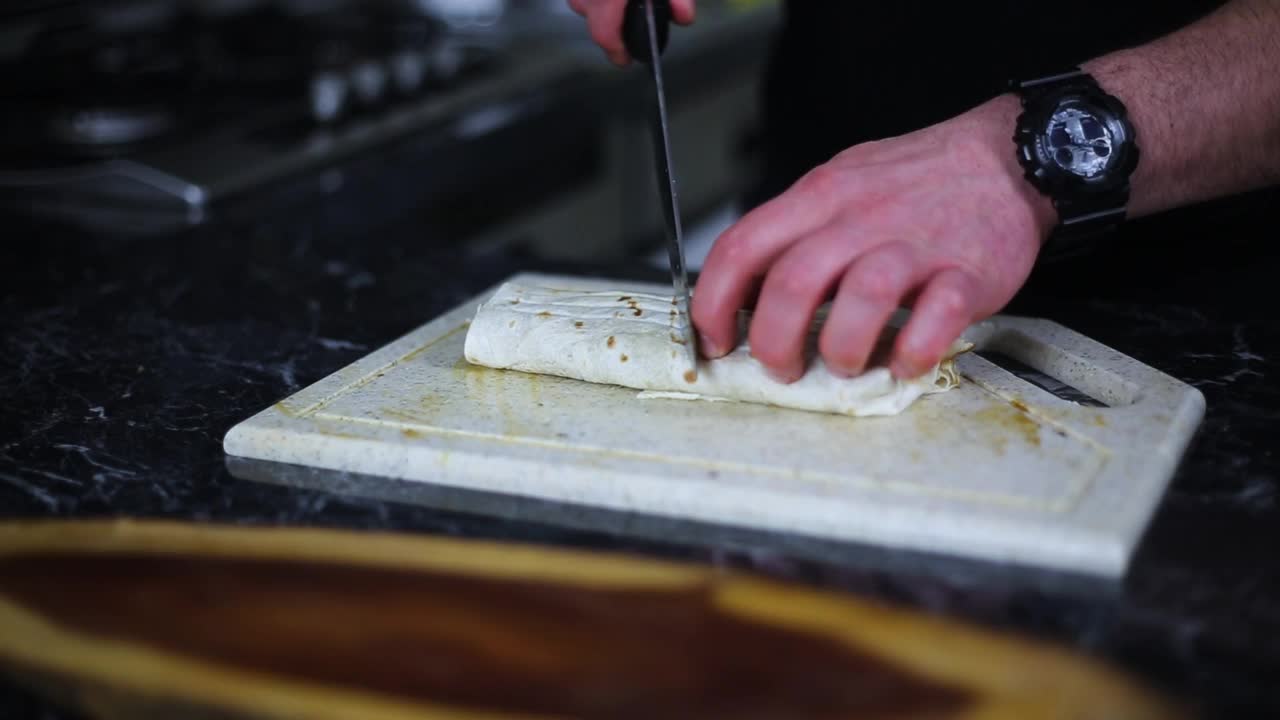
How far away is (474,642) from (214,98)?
2.03 m

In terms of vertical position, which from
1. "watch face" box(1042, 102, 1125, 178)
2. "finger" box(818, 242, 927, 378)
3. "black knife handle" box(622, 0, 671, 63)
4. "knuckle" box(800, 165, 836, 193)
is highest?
"black knife handle" box(622, 0, 671, 63)

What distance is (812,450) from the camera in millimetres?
1033

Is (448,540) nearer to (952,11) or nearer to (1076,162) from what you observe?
(1076,162)

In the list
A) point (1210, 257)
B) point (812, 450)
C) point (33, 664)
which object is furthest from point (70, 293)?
point (1210, 257)

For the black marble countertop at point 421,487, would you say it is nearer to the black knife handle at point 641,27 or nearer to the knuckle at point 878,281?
the knuckle at point 878,281

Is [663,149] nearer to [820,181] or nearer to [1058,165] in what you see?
[820,181]

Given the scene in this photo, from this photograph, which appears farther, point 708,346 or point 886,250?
point 708,346

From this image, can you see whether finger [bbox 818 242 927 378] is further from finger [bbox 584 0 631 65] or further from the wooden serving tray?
finger [bbox 584 0 631 65]

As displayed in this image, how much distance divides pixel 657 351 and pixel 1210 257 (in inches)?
34.3

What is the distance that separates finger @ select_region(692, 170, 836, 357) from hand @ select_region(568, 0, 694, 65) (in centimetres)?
42

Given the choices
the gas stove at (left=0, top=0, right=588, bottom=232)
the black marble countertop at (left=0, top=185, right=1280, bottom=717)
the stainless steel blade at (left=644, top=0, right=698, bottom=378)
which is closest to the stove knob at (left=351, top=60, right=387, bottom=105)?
the gas stove at (left=0, top=0, right=588, bottom=232)

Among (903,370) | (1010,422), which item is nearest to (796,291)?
(903,370)

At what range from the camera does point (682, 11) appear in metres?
1.44

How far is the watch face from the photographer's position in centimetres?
115
